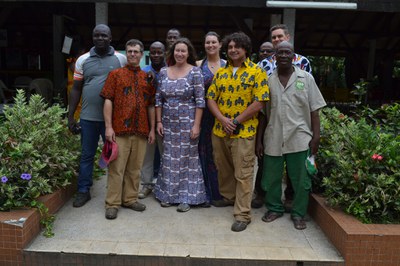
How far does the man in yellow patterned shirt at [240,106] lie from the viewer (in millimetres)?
3408

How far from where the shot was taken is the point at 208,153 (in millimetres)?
4043

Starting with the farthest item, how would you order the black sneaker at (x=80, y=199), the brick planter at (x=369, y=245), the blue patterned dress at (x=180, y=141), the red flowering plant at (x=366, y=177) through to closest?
the black sneaker at (x=80, y=199) < the blue patterned dress at (x=180, y=141) < the red flowering plant at (x=366, y=177) < the brick planter at (x=369, y=245)

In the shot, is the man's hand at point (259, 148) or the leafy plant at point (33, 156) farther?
the man's hand at point (259, 148)

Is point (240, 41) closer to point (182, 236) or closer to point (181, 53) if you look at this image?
point (181, 53)

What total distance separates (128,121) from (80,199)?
1.06 m

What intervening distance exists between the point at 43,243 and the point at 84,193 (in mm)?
929

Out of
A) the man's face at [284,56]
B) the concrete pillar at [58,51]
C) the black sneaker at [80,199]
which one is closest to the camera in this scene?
the man's face at [284,56]

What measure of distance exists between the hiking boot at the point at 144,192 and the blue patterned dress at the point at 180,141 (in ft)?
0.79

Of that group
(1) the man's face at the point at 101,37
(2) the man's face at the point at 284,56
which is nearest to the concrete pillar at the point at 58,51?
(1) the man's face at the point at 101,37

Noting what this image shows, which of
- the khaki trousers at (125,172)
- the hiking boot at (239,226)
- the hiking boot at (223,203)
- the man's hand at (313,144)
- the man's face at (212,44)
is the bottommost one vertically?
the hiking boot at (239,226)

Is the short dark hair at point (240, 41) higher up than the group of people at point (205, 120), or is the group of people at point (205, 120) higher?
the short dark hair at point (240, 41)

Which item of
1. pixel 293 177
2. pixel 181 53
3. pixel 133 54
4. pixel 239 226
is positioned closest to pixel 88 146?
pixel 133 54

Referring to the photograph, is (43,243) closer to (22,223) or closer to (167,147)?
(22,223)

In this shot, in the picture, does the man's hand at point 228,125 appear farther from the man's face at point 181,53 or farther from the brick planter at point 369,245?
the brick planter at point 369,245
